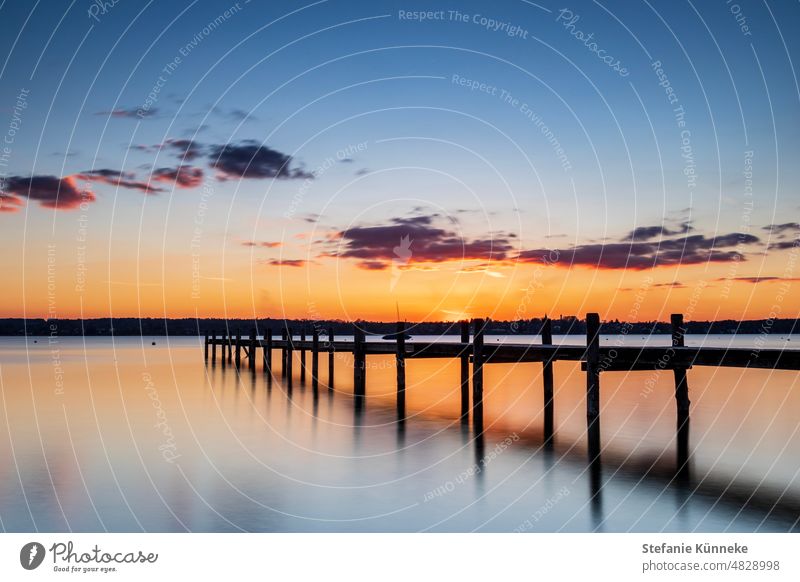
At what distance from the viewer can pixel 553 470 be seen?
1380 cm

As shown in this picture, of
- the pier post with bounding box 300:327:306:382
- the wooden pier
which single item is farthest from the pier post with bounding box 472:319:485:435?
the pier post with bounding box 300:327:306:382

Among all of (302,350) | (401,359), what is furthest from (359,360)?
(302,350)

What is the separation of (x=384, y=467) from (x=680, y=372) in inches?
363

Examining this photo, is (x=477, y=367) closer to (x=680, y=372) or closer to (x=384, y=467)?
(x=680, y=372)

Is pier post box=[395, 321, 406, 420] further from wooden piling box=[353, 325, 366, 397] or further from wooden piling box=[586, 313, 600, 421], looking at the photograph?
wooden piling box=[586, 313, 600, 421]

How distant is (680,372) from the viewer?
1888cm

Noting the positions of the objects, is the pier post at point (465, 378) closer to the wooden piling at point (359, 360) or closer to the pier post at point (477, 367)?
the pier post at point (477, 367)

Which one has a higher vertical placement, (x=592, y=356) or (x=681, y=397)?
(x=592, y=356)

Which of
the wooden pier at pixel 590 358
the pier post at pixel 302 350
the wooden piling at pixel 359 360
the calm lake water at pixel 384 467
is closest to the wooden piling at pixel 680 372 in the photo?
the wooden pier at pixel 590 358

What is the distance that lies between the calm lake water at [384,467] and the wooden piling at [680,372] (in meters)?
0.81

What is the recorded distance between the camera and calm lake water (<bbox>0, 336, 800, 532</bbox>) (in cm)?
1079

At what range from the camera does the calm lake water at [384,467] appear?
10789 millimetres
